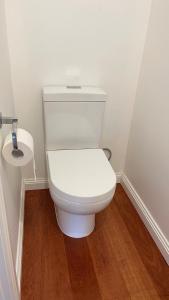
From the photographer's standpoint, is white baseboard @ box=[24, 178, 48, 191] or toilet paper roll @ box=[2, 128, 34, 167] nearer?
toilet paper roll @ box=[2, 128, 34, 167]

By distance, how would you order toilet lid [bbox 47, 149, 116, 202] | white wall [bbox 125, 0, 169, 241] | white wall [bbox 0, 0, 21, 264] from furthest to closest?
white wall [bbox 125, 0, 169, 241] < toilet lid [bbox 47, 149, 116, 202] < white wall [bbox 0, 0, 21, 264]

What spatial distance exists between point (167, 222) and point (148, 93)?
0.80 m

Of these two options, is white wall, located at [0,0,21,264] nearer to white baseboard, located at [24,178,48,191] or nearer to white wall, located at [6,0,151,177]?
A: white wall, located at [6,0,151,177]

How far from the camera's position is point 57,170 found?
128 centimetres

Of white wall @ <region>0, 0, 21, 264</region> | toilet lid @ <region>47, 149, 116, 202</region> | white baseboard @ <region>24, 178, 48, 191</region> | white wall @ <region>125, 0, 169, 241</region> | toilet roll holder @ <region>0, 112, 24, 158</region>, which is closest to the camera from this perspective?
toilet roll holder @ <region>0, 112, 24, 158</region>

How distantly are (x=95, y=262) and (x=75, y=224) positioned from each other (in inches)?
9.4

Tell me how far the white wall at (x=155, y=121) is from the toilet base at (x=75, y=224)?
16.7 inches

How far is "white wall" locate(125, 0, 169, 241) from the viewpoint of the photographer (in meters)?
1.29

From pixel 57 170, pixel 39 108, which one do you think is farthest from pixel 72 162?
pixel 39 108

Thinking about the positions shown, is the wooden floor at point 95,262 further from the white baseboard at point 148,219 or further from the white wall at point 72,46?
the white wall at point 72,46

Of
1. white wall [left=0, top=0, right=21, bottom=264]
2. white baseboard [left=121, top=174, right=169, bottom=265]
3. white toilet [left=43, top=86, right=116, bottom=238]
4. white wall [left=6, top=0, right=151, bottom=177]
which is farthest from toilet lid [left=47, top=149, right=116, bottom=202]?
white baseboard [left=121, top=174, right=169, bottom=265]

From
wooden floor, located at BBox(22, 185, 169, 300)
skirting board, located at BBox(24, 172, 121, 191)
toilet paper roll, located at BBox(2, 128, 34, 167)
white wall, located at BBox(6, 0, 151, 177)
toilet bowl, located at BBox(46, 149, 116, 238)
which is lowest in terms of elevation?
wooden floor, located at BBox(22, 185, 169, 300)

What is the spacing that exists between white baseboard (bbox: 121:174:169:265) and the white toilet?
0.37m

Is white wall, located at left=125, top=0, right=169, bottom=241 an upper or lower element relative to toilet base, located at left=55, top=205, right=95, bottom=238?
upper
